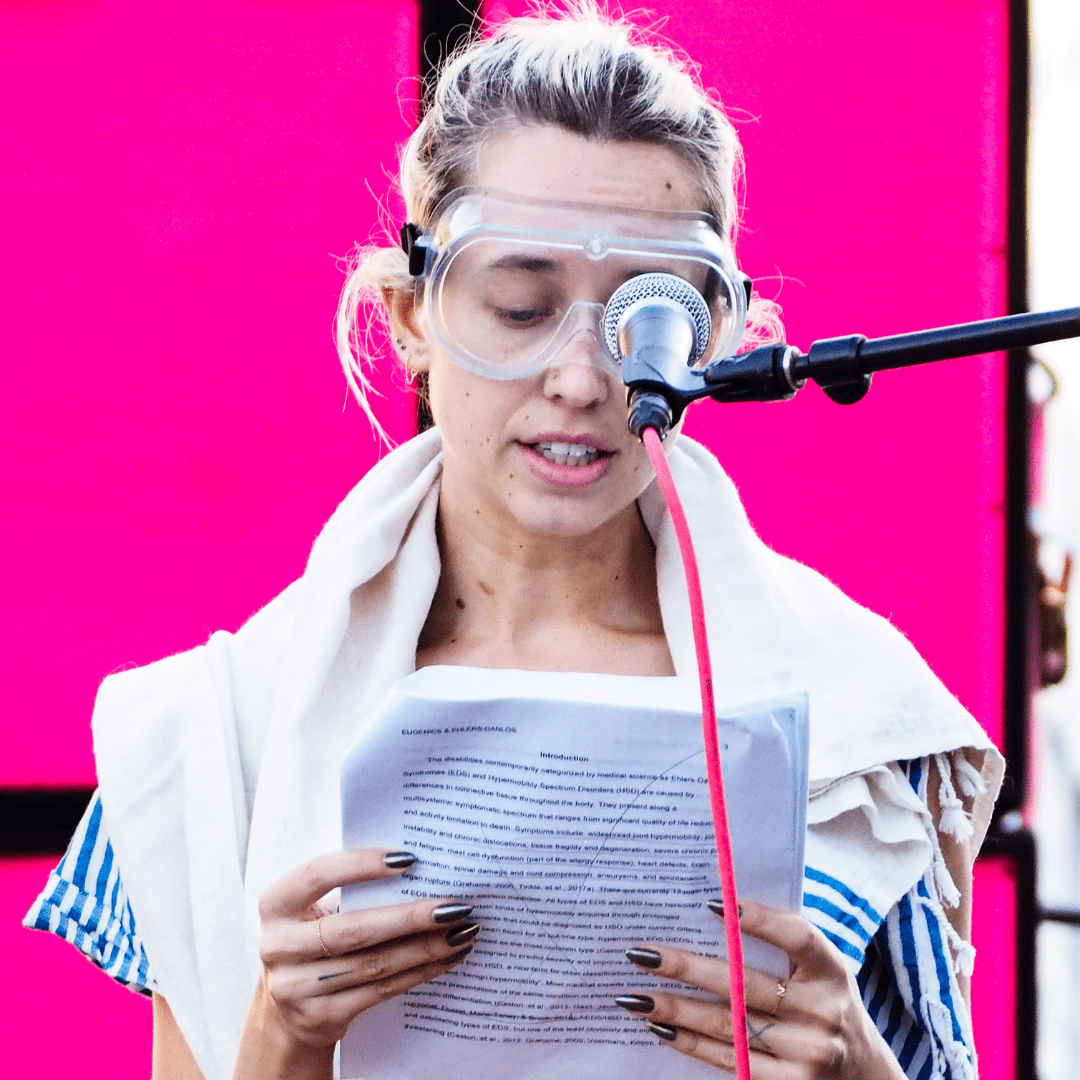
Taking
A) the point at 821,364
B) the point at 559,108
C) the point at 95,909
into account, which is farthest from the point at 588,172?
the point at 95,909

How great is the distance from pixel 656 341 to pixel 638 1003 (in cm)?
46

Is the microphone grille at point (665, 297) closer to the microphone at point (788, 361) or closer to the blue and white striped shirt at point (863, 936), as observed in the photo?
the microphone at point (788, 361)

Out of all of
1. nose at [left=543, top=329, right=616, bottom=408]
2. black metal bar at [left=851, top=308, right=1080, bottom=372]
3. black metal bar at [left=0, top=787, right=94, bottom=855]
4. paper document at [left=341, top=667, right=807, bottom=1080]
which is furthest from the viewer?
black metal bar at [left=0, top=787, right=94, bottom=855]

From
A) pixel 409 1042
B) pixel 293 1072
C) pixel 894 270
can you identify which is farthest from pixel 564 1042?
pixel 894 270

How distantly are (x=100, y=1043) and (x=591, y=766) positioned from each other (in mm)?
1144

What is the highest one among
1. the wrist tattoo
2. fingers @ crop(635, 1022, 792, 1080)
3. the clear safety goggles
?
Result: the clear safety goggles

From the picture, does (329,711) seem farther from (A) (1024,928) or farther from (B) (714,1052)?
(A) (1024,928)

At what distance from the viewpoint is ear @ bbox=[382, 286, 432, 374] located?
1.29m

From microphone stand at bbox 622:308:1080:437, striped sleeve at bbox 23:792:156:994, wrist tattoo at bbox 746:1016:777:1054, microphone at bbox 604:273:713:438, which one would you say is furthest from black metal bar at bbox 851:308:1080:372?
striped sleeve at bbox 23:792:156:994

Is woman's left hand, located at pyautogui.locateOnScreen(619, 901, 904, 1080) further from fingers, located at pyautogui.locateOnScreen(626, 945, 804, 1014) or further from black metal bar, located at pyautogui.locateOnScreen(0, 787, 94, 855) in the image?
black metal bar, located at pyautogui.locateOnScreen(0, 787, 94, 855)

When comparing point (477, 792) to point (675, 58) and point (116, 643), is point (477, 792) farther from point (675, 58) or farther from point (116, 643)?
point (675, 58)

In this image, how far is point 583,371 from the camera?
3.43ft

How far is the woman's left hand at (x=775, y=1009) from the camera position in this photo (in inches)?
32.5

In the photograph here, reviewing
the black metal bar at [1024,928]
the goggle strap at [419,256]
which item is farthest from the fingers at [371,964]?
the black metal bar at [1024,928]
